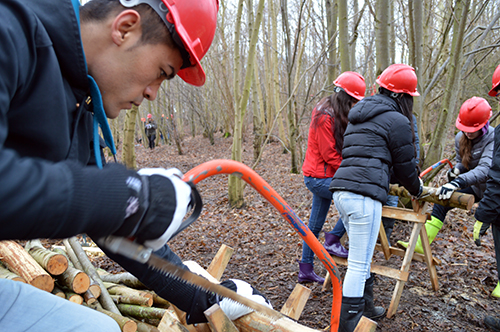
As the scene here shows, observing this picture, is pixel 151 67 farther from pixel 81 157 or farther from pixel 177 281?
pixel 177 281

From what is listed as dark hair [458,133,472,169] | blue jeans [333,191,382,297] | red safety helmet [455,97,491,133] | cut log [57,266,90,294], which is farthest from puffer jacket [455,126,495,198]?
cut log [57,266,90,294]

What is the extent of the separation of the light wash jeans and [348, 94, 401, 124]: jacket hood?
259 centimetres

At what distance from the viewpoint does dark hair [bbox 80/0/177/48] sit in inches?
48.4

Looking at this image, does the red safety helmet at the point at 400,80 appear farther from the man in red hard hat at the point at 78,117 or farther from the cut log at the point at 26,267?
the cut log at the point at 26,267

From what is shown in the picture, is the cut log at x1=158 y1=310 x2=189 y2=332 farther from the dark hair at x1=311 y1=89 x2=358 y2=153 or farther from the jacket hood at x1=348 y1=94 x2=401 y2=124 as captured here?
the dark hair at x1=311 y1=89 x2=358 y2=153

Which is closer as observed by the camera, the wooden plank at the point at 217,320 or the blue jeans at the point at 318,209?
the wooden plank at the point at 217,320

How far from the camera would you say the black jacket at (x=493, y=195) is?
3.15 meters

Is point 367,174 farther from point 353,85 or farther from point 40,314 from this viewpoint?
point 40,314

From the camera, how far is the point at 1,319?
113 cm

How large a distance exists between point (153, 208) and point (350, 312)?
2491mm

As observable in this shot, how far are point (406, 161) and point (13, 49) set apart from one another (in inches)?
116

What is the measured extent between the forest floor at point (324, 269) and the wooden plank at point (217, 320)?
6.58ft

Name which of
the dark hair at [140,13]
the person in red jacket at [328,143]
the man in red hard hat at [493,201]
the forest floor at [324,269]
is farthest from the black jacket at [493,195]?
the dark hair at [140,13]

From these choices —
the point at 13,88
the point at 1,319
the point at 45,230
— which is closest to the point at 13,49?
the point at 13,88
